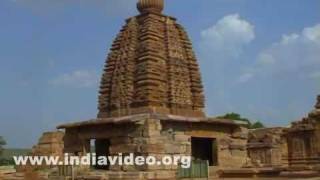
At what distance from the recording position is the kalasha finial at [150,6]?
2053 cm

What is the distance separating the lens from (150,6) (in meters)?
20.5

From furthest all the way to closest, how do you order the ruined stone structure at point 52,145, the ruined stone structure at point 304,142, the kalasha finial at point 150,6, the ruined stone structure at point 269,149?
1. the ruined stone structure at point 269,149
2. the ruined stone structure at point 304,142
3. the kalasha finial at point 150,6
4. the ruined stone structure at point 52,145

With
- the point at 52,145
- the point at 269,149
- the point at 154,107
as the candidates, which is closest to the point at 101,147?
the point at 52,145

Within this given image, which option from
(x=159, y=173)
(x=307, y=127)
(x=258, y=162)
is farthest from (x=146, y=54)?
(x=307, y=127)

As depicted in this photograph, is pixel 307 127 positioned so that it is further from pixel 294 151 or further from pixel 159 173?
pixel 159 173

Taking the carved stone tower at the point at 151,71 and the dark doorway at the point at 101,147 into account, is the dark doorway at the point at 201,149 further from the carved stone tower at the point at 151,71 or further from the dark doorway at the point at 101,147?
the dark doorway at the point at 101,147

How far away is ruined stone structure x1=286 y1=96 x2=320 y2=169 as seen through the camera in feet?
71.6

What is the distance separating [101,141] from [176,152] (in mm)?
5197

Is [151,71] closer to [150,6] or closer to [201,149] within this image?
[150,6]

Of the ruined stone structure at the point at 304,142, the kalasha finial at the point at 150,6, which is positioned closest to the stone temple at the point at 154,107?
the kalasha finial at the point at 150,6

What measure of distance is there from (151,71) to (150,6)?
3449 mm

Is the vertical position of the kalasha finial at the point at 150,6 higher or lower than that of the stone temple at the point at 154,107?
higher

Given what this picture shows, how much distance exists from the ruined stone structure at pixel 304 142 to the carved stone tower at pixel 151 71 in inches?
218

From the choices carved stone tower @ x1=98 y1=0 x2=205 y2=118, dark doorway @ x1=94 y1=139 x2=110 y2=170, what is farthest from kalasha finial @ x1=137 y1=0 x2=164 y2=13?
dark doorway @ x1=94 y1=139 x2=110 y2=170
